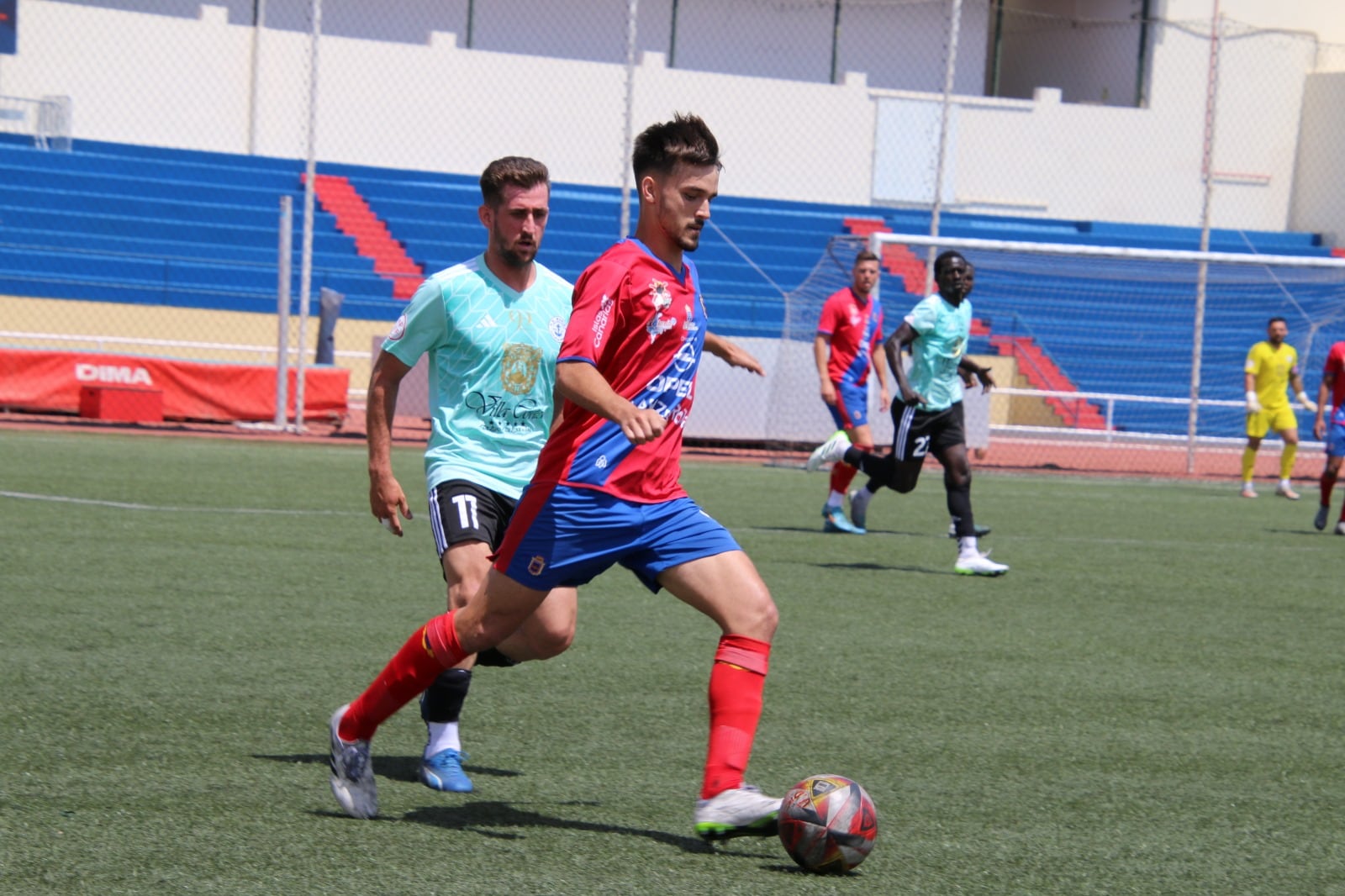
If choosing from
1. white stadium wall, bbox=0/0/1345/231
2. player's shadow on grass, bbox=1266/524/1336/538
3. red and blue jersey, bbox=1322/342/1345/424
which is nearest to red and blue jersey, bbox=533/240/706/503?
player's shadow on grass, bbox=1266/524/1336/538

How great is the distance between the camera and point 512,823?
14.3 feet

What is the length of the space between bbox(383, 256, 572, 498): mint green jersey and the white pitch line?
6.37m

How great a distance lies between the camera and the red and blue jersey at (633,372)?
4188 mm

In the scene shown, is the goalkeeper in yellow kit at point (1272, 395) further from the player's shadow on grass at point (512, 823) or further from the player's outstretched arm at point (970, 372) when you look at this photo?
the player's shadow on grass at point (512, 823)

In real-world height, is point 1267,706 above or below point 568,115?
below

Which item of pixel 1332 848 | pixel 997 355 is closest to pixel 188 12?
pixel 997 355

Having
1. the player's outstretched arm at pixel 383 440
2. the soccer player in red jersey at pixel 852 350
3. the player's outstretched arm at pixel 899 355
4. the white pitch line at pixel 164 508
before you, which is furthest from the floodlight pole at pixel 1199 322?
the player's outstretched arm at pixel 383 440

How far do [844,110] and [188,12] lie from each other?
1245 cm

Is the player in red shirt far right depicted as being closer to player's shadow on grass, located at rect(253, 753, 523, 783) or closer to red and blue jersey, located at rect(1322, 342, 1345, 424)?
red and blue jersey, located at rect(1322, 342, 1345, 424)

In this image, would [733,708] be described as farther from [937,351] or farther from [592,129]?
[592,129]

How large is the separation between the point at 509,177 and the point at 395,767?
186 centimetres

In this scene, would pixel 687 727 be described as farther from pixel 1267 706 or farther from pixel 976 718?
pixel 1267 706

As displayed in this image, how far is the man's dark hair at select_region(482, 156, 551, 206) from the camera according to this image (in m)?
5.16

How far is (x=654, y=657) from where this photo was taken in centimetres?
691
